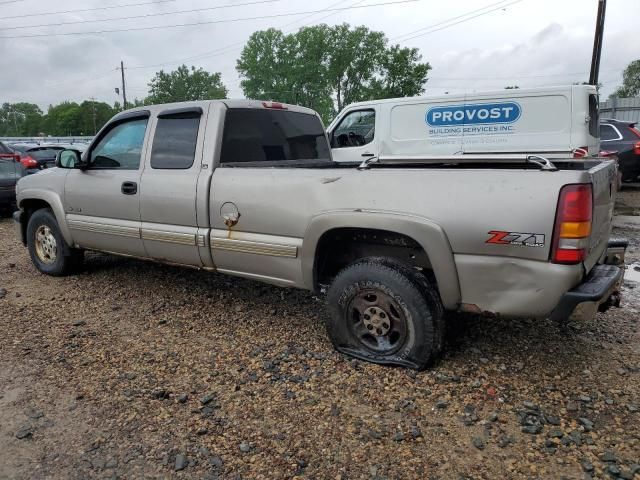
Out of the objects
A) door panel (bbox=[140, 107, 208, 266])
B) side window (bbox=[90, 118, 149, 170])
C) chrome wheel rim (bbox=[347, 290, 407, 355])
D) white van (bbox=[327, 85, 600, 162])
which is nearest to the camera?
chrome wheel rim (bbox=[347, 290, 407, 355])

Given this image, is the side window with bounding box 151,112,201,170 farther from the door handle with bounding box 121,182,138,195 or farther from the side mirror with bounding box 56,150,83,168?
the side mirror with bounding box 56,150,83,168

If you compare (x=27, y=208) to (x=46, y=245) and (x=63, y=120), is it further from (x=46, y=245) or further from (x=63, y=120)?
(x=63, y=120)

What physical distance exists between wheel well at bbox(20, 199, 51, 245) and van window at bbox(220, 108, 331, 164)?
2.65 meters

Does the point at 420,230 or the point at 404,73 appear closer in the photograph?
the point at 420,230

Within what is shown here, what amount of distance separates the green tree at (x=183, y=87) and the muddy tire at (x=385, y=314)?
86.5m

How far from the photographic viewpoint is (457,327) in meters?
3.89

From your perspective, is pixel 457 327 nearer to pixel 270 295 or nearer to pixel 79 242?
pixel 270 295

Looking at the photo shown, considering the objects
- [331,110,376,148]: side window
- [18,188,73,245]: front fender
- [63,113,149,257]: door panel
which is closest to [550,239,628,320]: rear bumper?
[63,113,149,257]: door panel

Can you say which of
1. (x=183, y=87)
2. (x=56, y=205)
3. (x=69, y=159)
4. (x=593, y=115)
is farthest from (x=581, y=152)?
(x=183, y=87)

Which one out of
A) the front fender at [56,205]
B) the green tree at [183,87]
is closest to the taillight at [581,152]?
the front fender at [56,205]

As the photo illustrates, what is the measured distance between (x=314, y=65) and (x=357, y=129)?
6659 cm

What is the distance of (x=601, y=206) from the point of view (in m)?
2.92

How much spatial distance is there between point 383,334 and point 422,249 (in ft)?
2.02

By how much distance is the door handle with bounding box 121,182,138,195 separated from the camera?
429 cm
